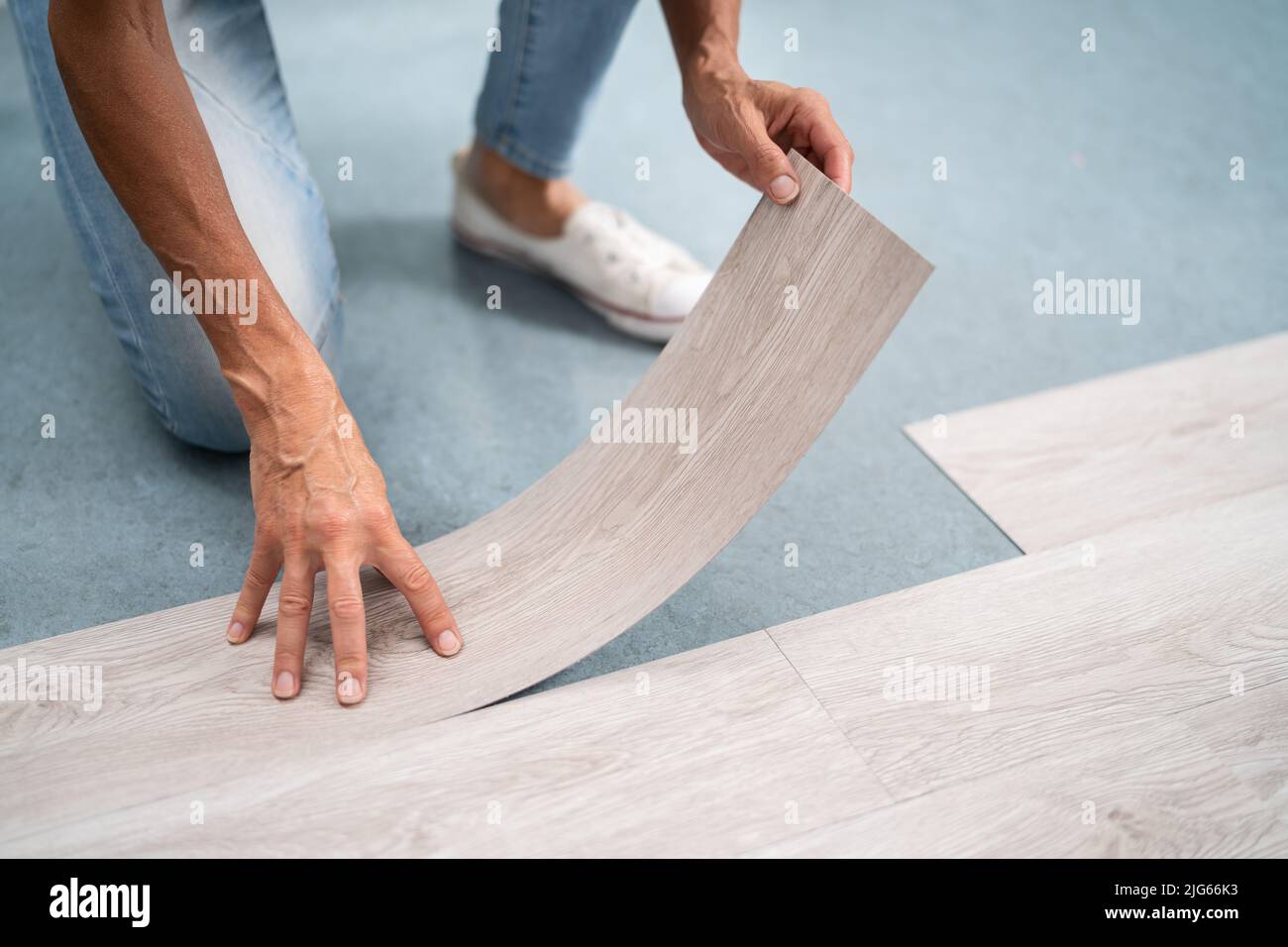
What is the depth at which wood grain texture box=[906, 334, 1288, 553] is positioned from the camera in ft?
4.94

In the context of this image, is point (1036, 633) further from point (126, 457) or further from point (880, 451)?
point (126, 457)

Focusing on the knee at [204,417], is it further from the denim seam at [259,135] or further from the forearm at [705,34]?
the forearm at [705,34]

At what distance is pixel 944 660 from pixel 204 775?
82cm

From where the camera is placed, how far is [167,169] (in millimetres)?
1160

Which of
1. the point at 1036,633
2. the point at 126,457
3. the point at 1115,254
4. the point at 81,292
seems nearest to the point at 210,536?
the point at 126,457

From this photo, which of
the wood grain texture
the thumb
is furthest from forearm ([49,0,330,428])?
the wood grain texture

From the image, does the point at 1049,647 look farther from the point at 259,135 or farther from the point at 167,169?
the point at 259,135

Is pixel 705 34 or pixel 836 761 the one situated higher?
pixel 705 34

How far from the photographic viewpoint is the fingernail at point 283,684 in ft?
3.75

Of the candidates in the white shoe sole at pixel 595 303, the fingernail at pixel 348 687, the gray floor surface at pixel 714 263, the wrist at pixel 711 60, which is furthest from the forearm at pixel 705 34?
the fingernail at pixel 348 687

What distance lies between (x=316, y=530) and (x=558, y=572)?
0.98 ft

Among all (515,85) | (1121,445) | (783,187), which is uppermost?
(783,187)

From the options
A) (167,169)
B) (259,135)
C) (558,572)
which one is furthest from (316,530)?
(259,135)

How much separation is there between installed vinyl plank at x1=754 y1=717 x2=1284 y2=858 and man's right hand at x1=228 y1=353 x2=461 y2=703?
1.56 ft
